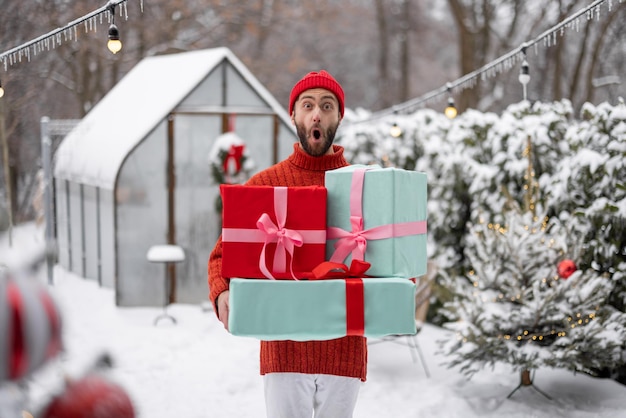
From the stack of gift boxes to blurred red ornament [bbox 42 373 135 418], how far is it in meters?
1.26

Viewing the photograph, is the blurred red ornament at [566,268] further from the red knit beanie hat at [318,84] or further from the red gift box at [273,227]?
the red gift box at [273,227]

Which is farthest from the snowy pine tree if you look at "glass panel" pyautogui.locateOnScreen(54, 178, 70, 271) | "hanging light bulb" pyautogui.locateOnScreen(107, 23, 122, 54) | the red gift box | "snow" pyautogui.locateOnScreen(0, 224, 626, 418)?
"glass panel" pyautogui.locateOnScreen(54, 178, 70, 271)

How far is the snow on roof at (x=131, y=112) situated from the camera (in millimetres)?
8906

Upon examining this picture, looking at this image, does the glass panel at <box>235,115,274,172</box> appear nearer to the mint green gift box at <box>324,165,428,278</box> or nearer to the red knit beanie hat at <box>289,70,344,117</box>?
the red knit beanie hat at <box>289,70,344,117</box>

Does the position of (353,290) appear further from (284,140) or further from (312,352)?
(284,140)

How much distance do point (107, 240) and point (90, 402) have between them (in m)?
8.10

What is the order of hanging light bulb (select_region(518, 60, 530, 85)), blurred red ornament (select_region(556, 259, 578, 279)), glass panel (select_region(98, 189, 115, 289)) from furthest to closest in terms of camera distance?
glass panel (select_region(98, 189, 115, 289))
hanging light bulb (select_region(518, 60, 530, 85))
blurred red ornament (select_region(556, 259, 578, 279))

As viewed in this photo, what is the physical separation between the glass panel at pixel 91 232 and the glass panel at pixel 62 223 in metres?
0.80

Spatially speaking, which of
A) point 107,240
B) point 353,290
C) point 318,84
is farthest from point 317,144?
A: point 107,240

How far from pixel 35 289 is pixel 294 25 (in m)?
24.9

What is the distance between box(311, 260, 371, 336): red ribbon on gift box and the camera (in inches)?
102

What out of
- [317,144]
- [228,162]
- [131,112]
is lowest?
[228,162]

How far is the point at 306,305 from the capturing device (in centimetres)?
261

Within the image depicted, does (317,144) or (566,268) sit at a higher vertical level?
(317,144)
